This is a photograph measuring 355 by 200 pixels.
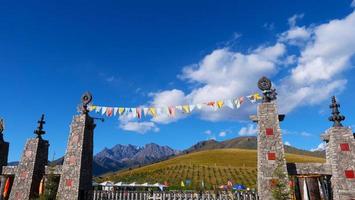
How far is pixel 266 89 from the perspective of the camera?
20.7 m

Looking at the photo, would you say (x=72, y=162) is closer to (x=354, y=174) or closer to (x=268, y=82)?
(x=268, y=82)

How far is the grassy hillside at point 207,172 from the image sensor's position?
2881 inches

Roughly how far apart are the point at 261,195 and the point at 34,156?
1611 centimetres

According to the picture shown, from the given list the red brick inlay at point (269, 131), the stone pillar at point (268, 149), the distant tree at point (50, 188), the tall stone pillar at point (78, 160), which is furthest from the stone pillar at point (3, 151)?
the red brick inlay at point (269, 131)

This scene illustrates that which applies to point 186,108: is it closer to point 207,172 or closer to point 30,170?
point 30,170

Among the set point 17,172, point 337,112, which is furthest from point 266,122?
point 17,172

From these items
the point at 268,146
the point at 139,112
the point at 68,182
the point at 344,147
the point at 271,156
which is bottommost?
the point at 68,182

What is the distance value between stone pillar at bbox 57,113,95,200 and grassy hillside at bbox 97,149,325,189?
101ft

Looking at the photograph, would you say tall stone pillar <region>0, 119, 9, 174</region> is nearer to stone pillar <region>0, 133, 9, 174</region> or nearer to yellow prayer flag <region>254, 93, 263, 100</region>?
stone pillar <region>0, 133, 9, 174</region>

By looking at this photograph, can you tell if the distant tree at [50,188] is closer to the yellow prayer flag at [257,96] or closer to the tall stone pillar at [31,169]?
the tall stone pillar at [31,169]

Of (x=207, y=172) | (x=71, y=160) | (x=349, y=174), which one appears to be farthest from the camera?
(x=207, y=172)

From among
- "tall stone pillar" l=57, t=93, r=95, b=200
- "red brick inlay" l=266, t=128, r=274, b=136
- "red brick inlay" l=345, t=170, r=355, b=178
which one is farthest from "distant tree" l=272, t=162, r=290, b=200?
"tall stone pillar" l=57, t=93, r=95, b=200

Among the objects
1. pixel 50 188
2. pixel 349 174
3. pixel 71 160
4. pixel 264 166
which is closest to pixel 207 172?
pixel 71 160

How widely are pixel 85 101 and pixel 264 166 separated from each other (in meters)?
13.6
